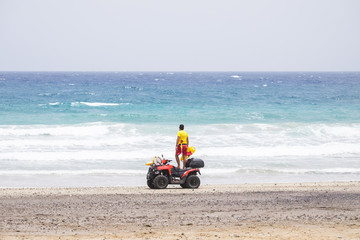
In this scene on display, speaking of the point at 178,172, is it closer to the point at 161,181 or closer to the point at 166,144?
the point at 161,181

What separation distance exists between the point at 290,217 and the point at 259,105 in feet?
114

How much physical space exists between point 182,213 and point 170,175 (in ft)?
10.7

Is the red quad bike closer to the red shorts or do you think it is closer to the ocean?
the red shorts

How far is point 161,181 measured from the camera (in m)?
13.1

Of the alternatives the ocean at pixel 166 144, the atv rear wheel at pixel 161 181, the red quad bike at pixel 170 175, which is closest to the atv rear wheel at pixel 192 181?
the red quad bike at pixel 170 175

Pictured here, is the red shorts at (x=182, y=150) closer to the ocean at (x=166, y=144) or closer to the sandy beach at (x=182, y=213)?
the sandy beach at (x=182, y=213)

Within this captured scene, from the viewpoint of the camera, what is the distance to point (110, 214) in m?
9.80

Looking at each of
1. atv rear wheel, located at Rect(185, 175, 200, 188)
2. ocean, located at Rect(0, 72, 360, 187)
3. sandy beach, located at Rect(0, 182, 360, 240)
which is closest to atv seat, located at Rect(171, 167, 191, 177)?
atv rear wheel, located at Rect(185, 175, 200, 188)

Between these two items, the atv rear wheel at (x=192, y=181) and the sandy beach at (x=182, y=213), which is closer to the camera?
the sandy beach at (x=182, y=213)

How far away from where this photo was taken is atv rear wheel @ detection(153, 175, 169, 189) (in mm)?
13086

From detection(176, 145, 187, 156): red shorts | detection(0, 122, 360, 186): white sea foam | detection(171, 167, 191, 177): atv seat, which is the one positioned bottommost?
detection(0, 122, 360, 186): white sea foam

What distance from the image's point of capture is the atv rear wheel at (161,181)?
1309cm

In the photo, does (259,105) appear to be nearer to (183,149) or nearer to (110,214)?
(183,149)

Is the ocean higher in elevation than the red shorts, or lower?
lower
